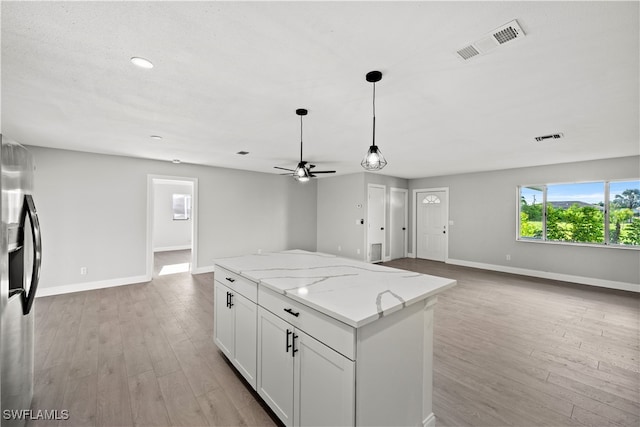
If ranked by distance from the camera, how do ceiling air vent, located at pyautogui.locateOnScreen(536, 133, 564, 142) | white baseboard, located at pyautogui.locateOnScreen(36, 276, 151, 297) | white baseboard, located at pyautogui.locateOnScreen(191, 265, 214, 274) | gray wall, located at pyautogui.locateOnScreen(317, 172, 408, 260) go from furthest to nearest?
gray wall, located at pyautogui.locateOnScreen(317, 172, 408, 260) < white baseboard, located at pyautogui.locateOnScreen(191, 265, 214, 274) < white baseboard, located at pyautogui.locateOnScreen(36, 276, 151, 297) < ceiling air vent, located at pyautogui.locateOnScreen(536, 133, 564, 142)

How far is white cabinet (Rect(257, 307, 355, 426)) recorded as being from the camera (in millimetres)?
1258

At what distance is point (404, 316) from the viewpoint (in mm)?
1479

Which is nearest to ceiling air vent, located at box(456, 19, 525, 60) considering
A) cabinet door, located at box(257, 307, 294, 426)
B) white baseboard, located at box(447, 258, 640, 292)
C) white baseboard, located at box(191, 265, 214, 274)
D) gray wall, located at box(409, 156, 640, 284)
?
cabinet door, located at box(257, 307, 294, 426)

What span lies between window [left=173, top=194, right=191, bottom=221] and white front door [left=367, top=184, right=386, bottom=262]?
674 centimetres

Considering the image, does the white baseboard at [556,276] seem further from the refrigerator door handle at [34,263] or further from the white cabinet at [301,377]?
the refrigerator door handle at [34,263]

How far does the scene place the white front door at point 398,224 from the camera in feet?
24.2

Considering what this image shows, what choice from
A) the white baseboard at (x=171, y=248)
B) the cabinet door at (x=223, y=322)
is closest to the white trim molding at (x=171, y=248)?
the white baseboard at (x=171, y=248)

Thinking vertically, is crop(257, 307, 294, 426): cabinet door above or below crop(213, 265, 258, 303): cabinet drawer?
below

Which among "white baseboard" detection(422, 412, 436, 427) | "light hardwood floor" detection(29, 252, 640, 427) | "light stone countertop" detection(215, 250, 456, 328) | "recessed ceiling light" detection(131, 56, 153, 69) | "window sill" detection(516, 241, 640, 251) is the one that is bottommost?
"light hardwood floor" detection(29, 252, 640, 427)

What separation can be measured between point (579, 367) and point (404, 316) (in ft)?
7.27

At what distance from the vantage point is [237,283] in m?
2.16

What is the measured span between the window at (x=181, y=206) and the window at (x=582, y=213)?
10086 millimetres

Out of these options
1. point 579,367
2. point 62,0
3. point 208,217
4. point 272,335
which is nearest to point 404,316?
point 272,335

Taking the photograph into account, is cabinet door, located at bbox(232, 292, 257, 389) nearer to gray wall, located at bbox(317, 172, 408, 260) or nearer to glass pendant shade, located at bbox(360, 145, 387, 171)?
glass pendant shade, located at bbox(360, 145, 387, 171)
